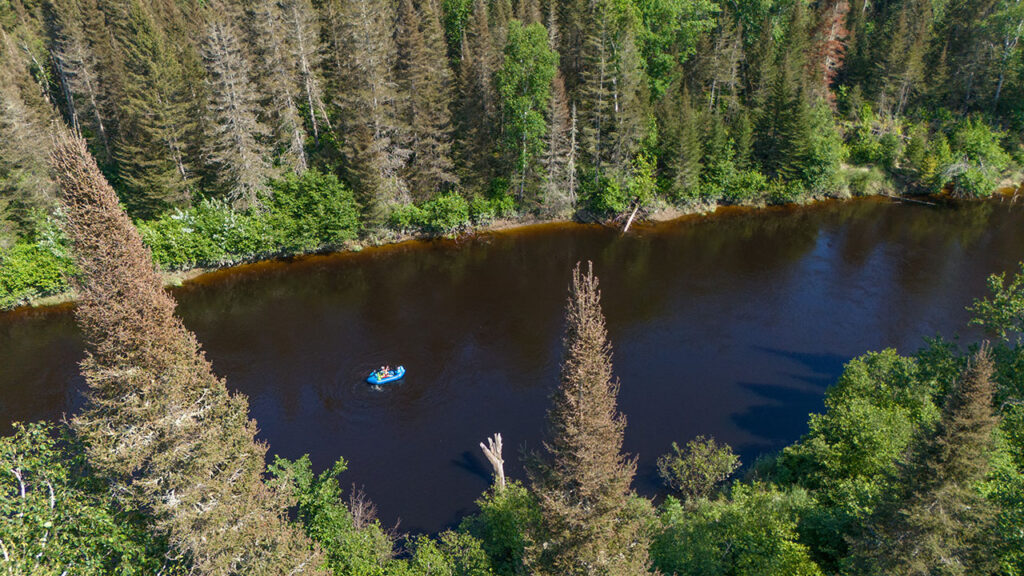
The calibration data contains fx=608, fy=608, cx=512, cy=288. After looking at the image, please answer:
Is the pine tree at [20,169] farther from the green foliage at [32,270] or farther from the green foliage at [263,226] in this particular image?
the green foliage at [263,226]

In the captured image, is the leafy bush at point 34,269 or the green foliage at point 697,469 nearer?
the green foliage at point 697,469

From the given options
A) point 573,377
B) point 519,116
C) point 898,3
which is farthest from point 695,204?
point 573,377

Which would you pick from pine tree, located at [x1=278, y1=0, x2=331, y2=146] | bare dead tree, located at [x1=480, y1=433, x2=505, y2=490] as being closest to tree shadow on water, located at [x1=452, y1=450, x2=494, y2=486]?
Answer: bare dead tree, located at [x1=480, y1=433, x2=505, y2=490]

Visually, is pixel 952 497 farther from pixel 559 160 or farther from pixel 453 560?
pixel 559 160

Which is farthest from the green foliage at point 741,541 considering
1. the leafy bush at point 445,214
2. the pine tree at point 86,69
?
the pine tree at point 86,69

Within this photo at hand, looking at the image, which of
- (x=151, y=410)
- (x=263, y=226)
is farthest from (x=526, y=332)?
(x=151, y=410)

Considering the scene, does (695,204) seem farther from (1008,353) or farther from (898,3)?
(898,3)
